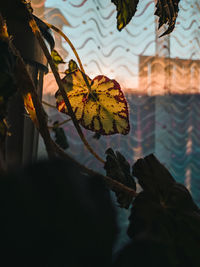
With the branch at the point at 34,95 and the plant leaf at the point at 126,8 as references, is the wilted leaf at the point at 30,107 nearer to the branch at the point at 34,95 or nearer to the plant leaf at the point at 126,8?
the branch at the point at 34,95

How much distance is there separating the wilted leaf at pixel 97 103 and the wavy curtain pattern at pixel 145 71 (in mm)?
1302

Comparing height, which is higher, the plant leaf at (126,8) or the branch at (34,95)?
the plant leaf at (126,8)

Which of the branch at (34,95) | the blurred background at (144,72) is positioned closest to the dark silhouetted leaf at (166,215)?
the branch at (34,95)

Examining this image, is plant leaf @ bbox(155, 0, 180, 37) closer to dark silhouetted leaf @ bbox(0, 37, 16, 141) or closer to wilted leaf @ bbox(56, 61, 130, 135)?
wilted leaf @ bbox(56, 61, 130, 135)

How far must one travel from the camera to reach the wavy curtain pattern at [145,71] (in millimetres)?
1733

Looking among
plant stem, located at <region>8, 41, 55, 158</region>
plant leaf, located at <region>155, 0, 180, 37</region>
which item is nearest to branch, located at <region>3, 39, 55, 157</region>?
plant stem, located at <region>8, 41, 55, 158</region>

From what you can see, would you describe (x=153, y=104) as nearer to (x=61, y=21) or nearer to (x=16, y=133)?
(x=61, y=21)

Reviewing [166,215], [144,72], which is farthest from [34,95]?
[144,72]

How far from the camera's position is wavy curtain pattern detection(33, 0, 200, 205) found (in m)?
1.73

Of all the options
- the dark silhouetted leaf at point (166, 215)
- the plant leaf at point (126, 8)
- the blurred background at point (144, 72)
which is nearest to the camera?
the dark silhouetted leaf at point (166, 215)

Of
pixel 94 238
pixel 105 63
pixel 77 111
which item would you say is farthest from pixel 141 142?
pixel 94 238

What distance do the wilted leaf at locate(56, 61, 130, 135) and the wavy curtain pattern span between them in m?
1.30

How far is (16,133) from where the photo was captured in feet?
1.24

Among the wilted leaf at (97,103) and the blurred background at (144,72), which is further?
the blurred background at (144,72)
